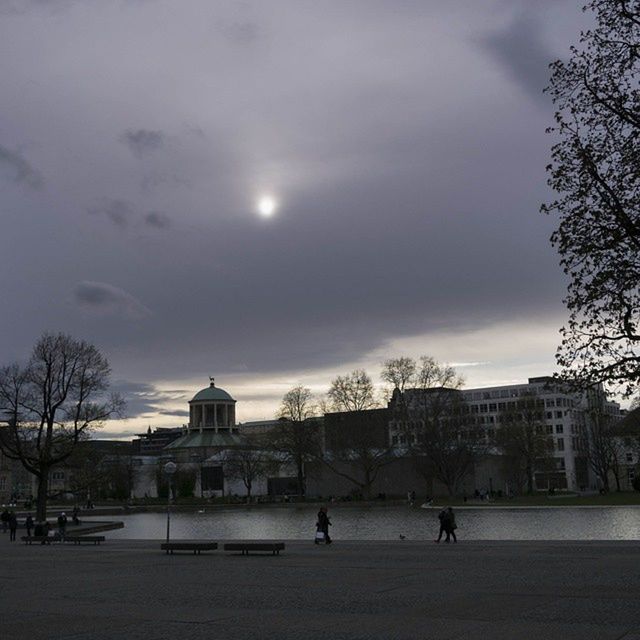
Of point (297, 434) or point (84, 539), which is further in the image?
point (297, 434)

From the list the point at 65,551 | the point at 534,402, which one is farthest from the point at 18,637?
the point at 534,402

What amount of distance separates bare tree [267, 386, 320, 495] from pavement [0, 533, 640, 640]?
73804 mm

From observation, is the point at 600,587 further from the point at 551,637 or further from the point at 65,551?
the point at 65,551

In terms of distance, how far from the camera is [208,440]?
158 meters

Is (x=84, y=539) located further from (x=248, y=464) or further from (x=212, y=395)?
(x=212, y=395)

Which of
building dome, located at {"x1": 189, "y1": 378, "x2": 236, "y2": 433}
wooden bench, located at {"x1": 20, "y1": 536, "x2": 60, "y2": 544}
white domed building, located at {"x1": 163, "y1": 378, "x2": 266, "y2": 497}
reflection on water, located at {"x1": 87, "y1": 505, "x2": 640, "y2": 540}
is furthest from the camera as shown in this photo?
building dome, located at {"x1": 189, "y1": 378, "x2": 236, "y2": 433}

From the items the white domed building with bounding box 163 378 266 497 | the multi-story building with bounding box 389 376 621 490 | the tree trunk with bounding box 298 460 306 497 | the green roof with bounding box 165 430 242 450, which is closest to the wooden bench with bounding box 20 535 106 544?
the multi-story building with bounding box 389 376 621 490

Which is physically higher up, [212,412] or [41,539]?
[212,412]

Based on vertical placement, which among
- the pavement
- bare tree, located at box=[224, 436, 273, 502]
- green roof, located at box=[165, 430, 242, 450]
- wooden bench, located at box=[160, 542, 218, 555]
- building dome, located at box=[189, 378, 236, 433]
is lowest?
the pavement

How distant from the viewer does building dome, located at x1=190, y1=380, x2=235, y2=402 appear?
172m

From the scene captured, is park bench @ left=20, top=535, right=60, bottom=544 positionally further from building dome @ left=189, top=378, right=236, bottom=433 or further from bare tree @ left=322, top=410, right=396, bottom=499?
building dome @ left=189, top=378, right=236, bottom=433

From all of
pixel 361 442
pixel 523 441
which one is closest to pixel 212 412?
pixel 361 442

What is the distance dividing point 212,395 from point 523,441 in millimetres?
86849

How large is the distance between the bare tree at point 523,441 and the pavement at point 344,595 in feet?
238
